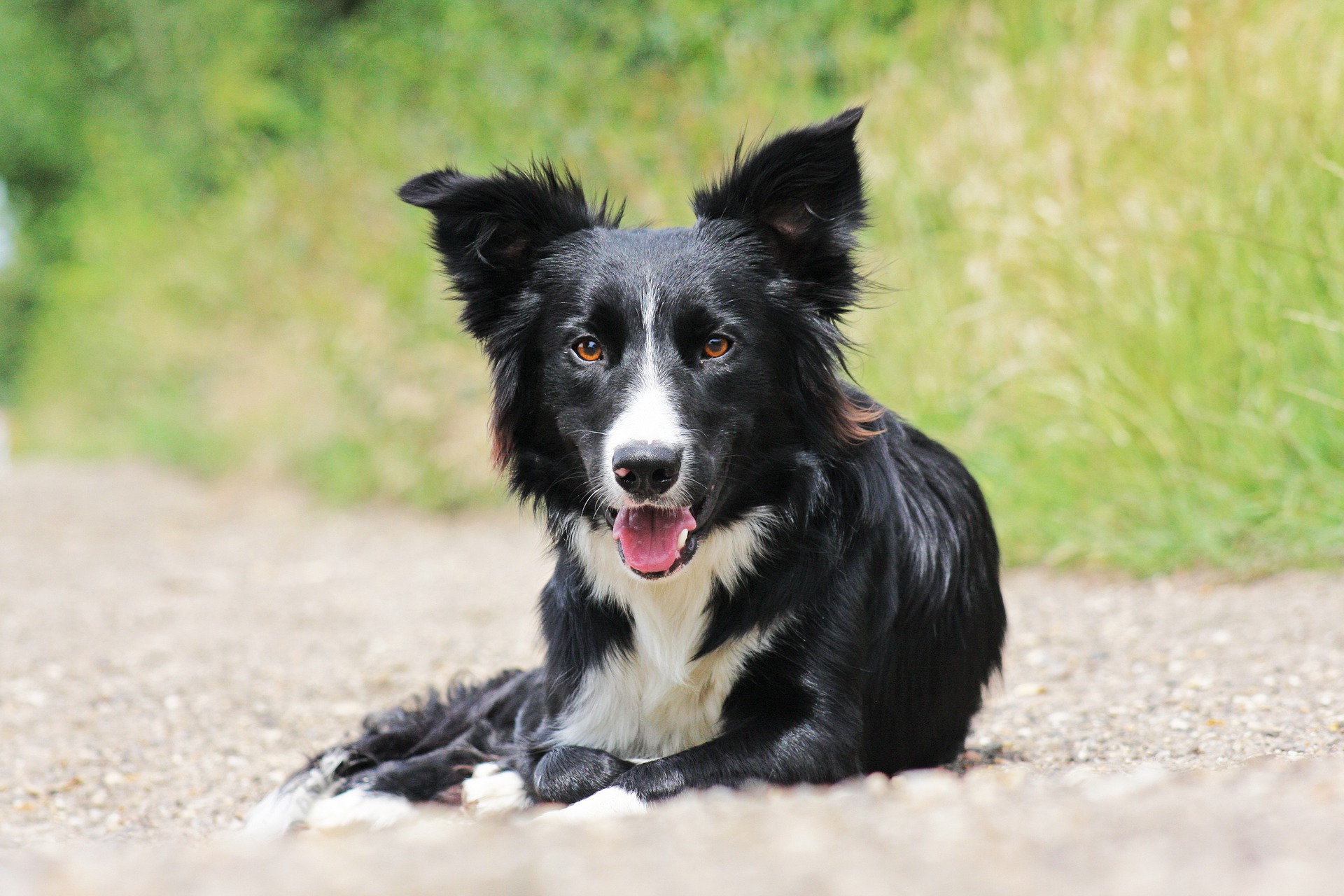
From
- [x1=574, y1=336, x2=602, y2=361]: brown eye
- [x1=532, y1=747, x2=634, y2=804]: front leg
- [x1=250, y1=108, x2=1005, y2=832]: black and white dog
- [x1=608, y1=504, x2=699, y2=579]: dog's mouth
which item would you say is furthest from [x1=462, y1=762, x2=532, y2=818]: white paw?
[x1=574, y1=336, x2=602, y2=361]: brown eye

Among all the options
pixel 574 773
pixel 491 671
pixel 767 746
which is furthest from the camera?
pixel 491 671

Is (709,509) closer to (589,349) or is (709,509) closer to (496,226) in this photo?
(589,349)

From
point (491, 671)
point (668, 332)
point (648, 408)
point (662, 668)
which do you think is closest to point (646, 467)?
point (648, 408)

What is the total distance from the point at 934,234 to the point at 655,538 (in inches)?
194

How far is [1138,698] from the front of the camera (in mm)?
3998

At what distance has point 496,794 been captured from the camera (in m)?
3.39

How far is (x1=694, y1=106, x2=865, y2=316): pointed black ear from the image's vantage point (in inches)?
131

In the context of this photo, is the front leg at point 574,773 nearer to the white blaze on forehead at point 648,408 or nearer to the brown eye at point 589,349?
the white blaze on forehead at point 648,408

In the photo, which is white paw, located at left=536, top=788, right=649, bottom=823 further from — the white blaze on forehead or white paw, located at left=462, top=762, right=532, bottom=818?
the white blaze on forehead

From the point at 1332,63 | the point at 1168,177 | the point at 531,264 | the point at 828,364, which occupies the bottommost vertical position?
the point at 828,364

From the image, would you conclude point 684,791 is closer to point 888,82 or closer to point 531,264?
point 531,264

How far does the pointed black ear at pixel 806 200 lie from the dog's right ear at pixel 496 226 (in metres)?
0.43

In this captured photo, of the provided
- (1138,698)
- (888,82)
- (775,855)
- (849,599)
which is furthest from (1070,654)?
(888,82)

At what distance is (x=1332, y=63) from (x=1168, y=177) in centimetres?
81
